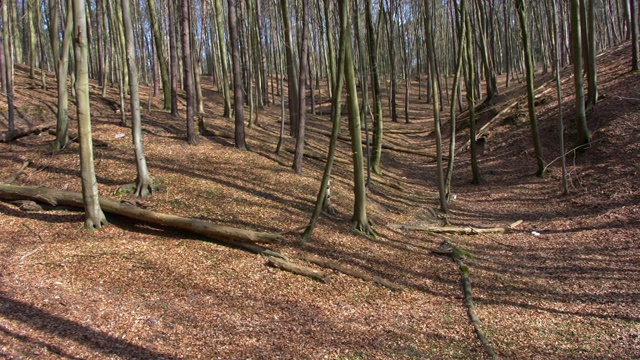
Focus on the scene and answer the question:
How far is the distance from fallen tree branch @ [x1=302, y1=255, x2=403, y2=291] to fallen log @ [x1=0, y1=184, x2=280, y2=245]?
30.6 inches

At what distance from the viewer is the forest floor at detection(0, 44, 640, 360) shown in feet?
17.9

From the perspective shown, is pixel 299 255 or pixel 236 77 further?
pixel 236 77

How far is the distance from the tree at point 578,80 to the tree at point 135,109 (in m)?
12.0

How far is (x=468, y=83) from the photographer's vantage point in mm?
13367

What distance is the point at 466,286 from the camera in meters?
7.60

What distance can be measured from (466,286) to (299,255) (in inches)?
115

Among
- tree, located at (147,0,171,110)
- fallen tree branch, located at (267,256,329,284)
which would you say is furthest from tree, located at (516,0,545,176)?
tree, located at (147,0,171,110)

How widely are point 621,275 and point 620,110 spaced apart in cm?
939

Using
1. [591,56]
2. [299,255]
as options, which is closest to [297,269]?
[299,255]

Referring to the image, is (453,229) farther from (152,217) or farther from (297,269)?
(152,217)

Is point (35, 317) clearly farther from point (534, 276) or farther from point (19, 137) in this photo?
point (19, 137)

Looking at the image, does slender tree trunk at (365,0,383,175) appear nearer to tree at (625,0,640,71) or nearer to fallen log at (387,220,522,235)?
fallen log at (387,220,522,235)

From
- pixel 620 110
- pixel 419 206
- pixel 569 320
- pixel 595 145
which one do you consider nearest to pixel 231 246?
pixel 569 320

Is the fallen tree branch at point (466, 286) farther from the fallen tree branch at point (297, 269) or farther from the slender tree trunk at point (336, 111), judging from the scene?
the slender tree trunk at point (336, 111)
